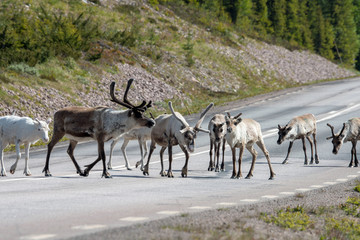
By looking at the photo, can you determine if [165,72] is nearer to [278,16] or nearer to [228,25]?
[228,25]

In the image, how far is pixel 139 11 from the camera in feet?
172

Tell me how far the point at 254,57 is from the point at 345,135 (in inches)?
1589

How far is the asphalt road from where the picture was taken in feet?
27.4

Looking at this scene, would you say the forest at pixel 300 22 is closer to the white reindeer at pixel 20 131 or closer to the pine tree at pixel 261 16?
the pine tree at pixel 261 16

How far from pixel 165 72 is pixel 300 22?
181 feet

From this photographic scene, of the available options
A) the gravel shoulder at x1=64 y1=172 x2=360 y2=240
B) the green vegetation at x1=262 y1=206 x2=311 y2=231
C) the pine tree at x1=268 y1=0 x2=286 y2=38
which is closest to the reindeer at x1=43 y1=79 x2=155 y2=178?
the gravel shoulder at x1=64 y1=172 x2=360 y2=240

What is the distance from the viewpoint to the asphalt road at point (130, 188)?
8359mm

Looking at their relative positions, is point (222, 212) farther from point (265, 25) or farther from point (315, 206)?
point (265, 25)

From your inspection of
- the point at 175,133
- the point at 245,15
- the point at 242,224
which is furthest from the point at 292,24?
the point at 242,224

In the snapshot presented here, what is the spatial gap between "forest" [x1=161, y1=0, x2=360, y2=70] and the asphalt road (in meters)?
50.7

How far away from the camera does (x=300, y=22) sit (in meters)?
92.4

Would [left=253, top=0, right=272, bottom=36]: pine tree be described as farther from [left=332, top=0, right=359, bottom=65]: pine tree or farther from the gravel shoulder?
the gravel shoulder

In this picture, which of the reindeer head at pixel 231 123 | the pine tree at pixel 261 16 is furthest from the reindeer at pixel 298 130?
the pine tree at pixel 261 16

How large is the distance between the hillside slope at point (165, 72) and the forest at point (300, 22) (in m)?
8.23
